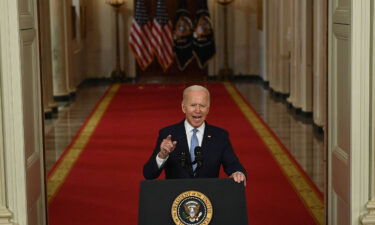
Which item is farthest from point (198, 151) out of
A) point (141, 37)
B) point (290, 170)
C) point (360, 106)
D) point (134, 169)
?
point (141, 37)

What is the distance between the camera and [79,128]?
14703mm

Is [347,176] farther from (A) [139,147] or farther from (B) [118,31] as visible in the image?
(B) [118,31]

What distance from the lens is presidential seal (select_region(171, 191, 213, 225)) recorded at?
495 centimetres

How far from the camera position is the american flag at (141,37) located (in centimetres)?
2245

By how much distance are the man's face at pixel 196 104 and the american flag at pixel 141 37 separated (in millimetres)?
17339

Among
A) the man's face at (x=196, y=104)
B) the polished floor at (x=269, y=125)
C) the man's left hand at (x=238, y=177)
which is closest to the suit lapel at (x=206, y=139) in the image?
the man's face at (x=196, y=104)

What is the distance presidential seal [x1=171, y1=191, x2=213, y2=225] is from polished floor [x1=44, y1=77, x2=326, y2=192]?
4.86 m

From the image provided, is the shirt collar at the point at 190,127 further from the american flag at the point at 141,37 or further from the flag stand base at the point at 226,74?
the flag stand base at the point at 226,74

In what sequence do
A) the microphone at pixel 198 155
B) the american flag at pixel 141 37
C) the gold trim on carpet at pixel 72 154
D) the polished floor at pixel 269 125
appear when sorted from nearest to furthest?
the microphone at pixel 198 155 → the gold trim on carpet at pixel 72 154 → the polished floor at pixel 269 125 → the american flag at pixel 141 37

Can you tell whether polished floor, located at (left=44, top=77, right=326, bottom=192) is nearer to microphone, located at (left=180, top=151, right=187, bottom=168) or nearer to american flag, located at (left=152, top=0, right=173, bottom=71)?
american flag, located at (left=152, top=0, right=173, bottom=71)

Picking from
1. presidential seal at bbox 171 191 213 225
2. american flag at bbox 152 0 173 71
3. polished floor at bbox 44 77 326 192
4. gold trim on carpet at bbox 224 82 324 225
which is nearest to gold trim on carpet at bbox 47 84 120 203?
polished floor at bbox 44 77 326 192

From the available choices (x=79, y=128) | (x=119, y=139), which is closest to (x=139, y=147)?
(x=119, y=139)

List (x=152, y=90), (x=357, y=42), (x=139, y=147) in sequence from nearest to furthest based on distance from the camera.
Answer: (x=357, y=42) → (x=139, y=147) → (x=152, y=90)

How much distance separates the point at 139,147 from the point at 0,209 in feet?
22.6
